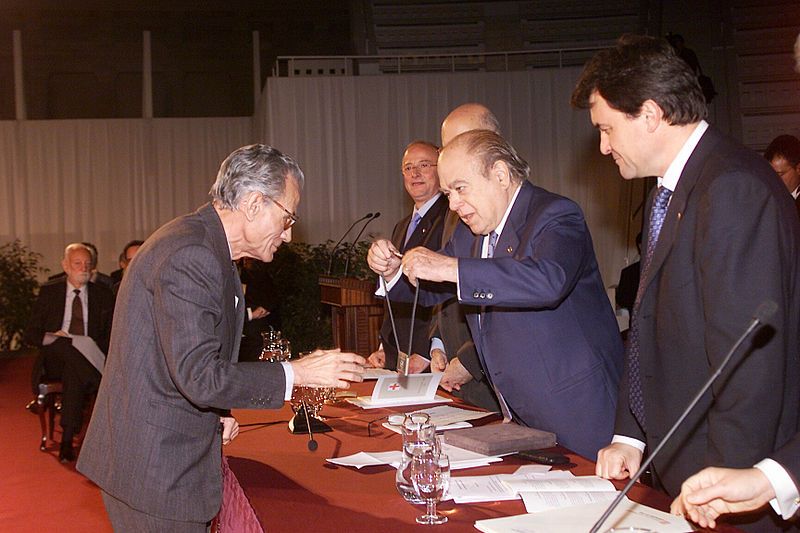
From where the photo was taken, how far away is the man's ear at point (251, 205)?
7.02 ft

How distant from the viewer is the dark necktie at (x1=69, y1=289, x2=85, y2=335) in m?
6.42

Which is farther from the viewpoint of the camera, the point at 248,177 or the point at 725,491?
the point at 248,177

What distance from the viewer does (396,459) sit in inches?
83.7

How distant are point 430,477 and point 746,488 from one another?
0.56m

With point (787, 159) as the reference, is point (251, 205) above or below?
below

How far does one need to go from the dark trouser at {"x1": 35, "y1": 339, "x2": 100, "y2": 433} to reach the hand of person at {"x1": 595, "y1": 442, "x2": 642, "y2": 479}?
4.91 metres

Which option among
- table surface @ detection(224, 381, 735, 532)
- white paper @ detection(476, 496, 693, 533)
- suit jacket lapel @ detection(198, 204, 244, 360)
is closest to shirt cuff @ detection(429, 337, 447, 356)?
table surface @ detection(224, 381, 735, 532)

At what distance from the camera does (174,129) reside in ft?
40.8

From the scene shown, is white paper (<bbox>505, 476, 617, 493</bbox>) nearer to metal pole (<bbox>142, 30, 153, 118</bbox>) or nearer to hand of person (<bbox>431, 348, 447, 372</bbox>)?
hand of person (<bbox>431, 348, 447, 372</bbox>)

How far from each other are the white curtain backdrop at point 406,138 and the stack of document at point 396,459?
8.18 m

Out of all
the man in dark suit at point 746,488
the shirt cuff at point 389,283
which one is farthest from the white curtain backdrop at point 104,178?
the man in dark suit at point 746,488

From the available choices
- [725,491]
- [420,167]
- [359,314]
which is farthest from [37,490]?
[725,491]

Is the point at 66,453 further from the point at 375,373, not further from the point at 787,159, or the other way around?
the point at 787,159

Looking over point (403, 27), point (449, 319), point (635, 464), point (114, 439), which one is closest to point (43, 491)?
point (449, 319)
